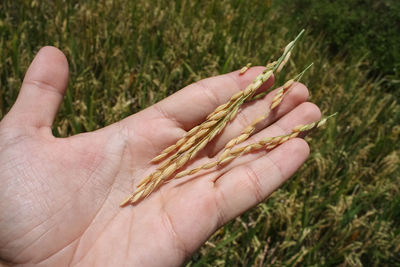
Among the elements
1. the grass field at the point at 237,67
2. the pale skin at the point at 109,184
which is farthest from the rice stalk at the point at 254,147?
the grass field at the point at 237,67

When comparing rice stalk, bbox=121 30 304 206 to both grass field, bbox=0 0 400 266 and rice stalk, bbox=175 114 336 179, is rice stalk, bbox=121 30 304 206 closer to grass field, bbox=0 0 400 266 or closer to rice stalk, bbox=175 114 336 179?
rice stalk, bbox=175 114 336 179

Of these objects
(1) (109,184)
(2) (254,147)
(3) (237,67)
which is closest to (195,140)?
(2) (254,147)

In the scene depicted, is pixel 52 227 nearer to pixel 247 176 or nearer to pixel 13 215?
pixel 13 215

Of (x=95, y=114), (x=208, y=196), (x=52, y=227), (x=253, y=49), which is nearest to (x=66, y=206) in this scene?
(x=52, y=227)

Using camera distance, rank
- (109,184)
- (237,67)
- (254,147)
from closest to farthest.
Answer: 1. (109,184)
2. (254,147)
3. (237,67)

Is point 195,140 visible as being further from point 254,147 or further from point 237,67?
point 237,67

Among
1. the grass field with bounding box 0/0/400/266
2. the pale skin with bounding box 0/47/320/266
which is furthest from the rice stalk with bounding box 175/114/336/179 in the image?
the grass field with bounding box 0/0/400/266

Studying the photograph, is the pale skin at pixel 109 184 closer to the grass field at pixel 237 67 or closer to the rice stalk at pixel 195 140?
the rice stalk at pixel 195 140
